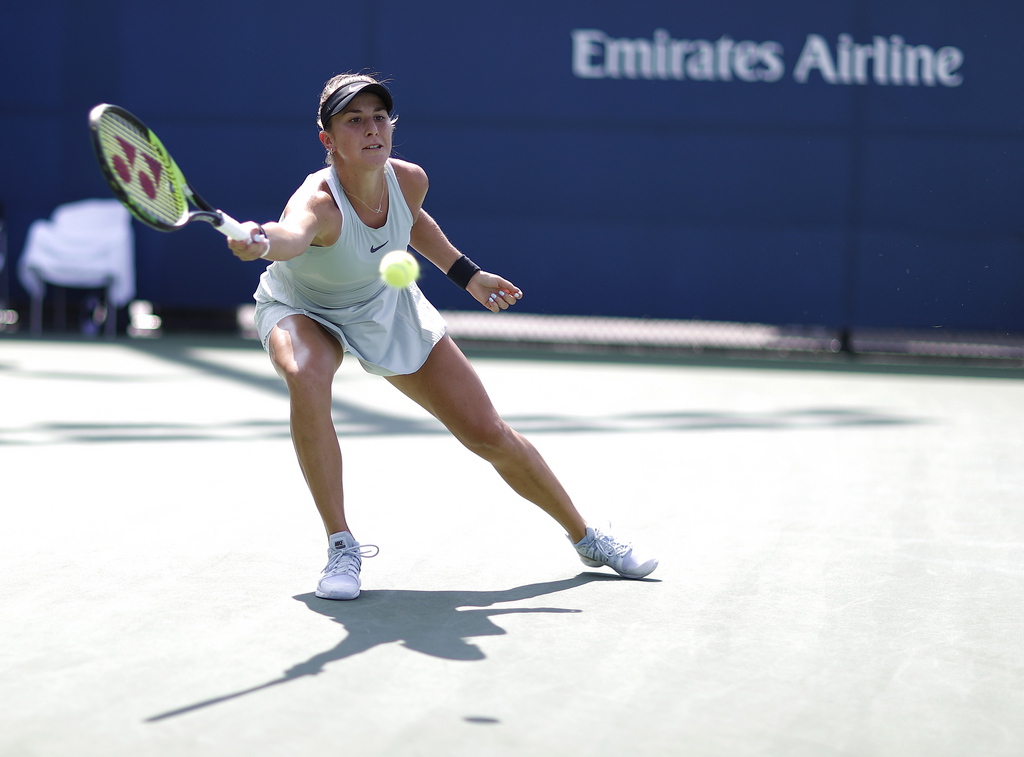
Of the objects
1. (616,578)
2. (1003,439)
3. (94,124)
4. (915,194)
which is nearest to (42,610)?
(94,124)

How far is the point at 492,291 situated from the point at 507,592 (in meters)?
0.86

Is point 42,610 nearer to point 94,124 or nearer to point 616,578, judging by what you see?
point 94,124

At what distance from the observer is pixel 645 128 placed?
31.7 feet

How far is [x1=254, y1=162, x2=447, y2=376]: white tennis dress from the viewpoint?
3379mm

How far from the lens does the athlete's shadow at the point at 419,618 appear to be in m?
2.86

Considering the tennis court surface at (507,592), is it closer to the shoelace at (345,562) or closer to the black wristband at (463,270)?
the shoelace at (345,562)

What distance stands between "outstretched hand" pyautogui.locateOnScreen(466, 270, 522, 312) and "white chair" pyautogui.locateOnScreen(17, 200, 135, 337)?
21.8 feet

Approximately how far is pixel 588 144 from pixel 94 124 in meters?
7.21

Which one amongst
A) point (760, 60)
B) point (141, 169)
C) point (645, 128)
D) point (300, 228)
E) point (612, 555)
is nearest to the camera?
point (141, 169)

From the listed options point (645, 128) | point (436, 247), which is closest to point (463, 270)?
point (436, 247)

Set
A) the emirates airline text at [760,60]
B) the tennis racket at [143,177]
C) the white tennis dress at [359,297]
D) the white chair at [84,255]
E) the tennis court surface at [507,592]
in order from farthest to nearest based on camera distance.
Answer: the white chair at [84,255], the emirates airline text at [760,60], the white tennis dress at [359,297], the tennis racket at [143,177], the tennis court surface at [507,592]

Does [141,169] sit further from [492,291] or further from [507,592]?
[507,592]

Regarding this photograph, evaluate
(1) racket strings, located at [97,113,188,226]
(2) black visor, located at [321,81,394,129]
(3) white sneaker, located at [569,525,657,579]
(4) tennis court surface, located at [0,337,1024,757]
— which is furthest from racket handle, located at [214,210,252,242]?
(3) white sneaker, located at [569,525,657,579]

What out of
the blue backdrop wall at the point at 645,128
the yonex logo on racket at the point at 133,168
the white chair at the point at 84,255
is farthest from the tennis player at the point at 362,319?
the white chair at the point at 84,255
